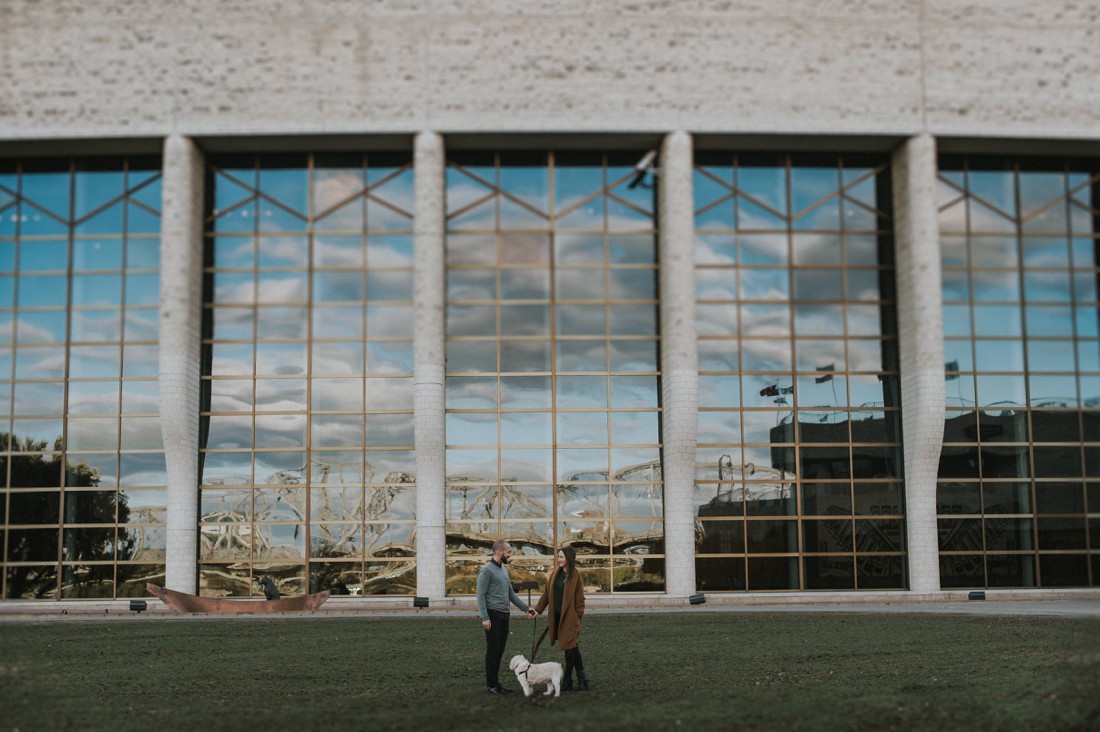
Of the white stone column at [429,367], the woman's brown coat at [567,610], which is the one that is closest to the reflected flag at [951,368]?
the white stone column at [429,367]

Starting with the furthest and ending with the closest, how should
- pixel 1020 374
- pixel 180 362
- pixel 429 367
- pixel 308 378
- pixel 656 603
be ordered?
pixel 1020 374
pixel 308 378
pixel 180 362
pixel 429 367
pixel 656 603

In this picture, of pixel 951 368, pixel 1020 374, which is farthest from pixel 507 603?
pixel 1020 374

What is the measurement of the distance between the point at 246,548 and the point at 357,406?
5.16 m

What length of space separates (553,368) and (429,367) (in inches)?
153

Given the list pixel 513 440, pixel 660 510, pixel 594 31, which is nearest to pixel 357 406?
pixel 513 440

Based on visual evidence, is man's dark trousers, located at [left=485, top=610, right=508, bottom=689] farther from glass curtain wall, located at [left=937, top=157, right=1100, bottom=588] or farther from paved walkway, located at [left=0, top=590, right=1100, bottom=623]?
glass curtain wall, located at [left=937, top=157, right=1100, bottom=588]

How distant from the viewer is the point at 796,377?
3334cm

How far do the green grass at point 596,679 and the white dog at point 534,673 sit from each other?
228mm

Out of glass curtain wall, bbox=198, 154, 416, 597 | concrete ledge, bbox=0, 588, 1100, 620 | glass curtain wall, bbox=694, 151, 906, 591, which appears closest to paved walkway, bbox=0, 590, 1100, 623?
concrete ledge, bbox=0, 588, 1100, 620

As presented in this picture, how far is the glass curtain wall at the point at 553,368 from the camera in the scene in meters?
32.1

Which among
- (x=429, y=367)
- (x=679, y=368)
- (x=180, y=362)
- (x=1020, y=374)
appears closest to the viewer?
(x=429, y=367)

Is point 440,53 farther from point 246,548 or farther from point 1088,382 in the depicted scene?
point 1088,382

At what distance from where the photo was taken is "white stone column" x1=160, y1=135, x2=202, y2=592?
31.1m

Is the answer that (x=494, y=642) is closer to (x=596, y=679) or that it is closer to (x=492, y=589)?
(x=492, y=589)
